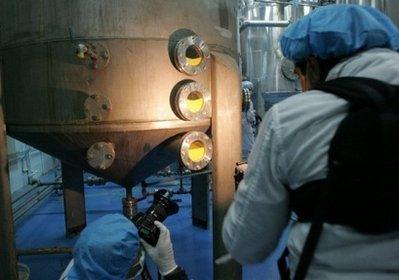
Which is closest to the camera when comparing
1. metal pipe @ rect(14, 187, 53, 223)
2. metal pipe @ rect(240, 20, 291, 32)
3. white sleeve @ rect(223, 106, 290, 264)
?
white sleeve @ rect(223, 106, 290, 264)

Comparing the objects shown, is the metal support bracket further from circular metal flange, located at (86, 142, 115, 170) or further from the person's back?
the person's back

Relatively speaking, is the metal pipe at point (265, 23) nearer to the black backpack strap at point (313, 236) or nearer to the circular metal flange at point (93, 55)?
the circular metal flange at point (93, 55)

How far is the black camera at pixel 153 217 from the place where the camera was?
1.63 m

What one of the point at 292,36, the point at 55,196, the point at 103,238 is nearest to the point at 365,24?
the point at 292,36

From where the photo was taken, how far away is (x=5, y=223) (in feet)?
5.40

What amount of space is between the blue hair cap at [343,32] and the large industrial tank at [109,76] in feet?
2.58

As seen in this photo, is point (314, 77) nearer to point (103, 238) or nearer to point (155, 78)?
point (155, 78)

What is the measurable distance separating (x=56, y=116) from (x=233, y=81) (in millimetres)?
830

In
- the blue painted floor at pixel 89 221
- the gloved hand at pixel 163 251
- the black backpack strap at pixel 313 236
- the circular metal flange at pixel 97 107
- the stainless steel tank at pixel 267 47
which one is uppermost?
the stainless steel tank at pixel 267 47

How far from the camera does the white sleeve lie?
0.78 metres

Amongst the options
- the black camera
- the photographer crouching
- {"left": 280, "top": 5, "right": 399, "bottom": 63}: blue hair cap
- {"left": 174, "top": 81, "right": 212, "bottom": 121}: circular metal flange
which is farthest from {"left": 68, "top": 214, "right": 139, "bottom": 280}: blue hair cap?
{"left": 280, "top": 5, "right": 399, "bottom": 63}: blue hair cap

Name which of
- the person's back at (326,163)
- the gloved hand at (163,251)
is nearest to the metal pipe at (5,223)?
the gloved hand at (163,251)

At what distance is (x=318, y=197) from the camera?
2.42ft

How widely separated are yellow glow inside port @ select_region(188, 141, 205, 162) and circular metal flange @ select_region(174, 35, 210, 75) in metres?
0.34
